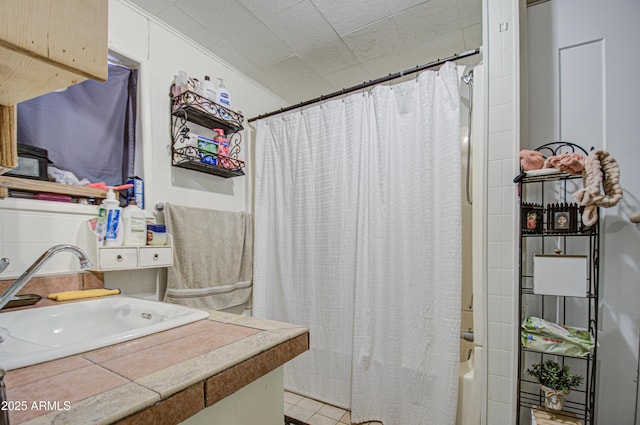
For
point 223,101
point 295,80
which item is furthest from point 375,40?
point 223,101

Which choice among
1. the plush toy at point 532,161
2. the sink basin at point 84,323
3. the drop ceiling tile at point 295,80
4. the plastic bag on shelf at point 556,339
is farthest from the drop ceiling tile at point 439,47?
the sink basin at point 84,323

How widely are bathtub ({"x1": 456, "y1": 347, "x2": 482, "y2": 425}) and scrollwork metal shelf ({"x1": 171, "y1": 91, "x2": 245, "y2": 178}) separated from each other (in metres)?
1.70

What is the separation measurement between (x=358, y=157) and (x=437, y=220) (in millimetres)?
593

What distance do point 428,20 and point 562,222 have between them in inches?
49.6

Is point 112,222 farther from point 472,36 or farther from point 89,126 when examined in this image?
point 472,36

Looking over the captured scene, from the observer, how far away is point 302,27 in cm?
164

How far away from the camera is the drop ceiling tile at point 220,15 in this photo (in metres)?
1.47

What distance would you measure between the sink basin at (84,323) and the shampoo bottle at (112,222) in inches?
9.7

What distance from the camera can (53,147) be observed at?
123 centimetres

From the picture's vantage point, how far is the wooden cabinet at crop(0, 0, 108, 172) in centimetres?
33

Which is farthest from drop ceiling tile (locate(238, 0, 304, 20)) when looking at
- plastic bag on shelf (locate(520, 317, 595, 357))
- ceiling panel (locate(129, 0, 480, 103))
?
plastic bag on shelf (locate(520, 317, 595, 357))

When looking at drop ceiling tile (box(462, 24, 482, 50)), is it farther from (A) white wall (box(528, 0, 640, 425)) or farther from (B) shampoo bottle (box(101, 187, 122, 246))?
(B) shampoo bottle (box(101, 187, 122, 246))

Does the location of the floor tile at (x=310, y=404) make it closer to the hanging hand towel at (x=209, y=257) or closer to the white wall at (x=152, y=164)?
the hanging hand towel at (x=209, y=257)

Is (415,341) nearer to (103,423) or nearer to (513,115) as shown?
(513,115)
